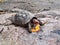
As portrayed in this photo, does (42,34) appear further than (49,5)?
No

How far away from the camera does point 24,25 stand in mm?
4023

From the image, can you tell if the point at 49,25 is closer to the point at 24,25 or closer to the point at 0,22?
the point at 24,25

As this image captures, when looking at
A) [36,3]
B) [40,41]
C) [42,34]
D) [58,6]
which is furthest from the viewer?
[36,3]

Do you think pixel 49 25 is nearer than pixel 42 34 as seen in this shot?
No

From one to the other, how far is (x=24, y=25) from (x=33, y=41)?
26.1 inches

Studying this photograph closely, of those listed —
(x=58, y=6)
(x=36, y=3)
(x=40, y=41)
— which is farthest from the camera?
(x=36, y=3)

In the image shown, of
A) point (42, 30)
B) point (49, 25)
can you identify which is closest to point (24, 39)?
point (42, 30)

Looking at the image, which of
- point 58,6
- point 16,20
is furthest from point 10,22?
point 58,6

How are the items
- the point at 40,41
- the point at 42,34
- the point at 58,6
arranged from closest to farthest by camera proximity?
the point at 40,41
the point at 42,34
the point at 58,6

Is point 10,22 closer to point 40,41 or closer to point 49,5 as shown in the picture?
point 40,41

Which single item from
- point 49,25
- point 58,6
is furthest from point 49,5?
point 49,25

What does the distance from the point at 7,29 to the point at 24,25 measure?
0.39 metres

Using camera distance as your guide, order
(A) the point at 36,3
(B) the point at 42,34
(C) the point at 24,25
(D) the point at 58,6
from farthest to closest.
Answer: (A) the point at 36,3, (D) the point at 58,6, (C) the point at 24,25, (B) the point at 42,34

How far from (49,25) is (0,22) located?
3.49 feet
